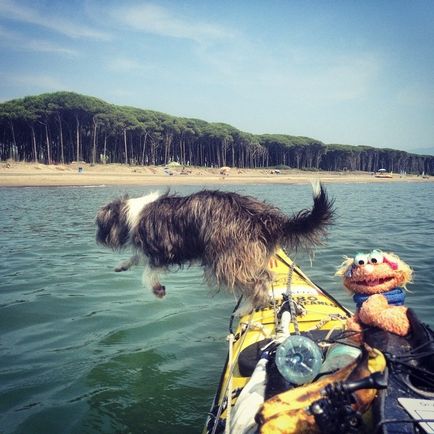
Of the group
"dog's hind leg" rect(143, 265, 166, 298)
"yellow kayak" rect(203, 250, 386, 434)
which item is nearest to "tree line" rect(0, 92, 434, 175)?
"dog's hind leg" rect(143, 265, 166, 298)

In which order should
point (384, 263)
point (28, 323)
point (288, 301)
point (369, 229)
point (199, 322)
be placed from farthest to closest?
point (369, 229) < point (199, 322) < point (28, 323) < point (288, 301) < point (384, 263)

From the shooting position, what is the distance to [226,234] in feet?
15.2

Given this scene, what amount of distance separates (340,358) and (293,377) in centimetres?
33

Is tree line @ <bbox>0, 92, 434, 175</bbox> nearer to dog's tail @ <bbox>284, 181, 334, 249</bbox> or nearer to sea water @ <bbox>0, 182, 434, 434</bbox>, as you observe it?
sea water @ <bbox>0, 182, 434, 434</bbox>

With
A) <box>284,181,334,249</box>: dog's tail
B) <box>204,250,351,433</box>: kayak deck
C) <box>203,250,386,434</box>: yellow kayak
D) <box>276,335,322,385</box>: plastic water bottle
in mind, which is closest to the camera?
<box>203,250,386,434</box>: yellow kayak

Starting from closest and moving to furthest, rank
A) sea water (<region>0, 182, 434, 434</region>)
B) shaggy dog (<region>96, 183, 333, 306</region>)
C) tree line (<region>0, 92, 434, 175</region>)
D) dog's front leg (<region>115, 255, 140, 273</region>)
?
1. sea water (<region>0, 182, 434, 434</region>)
2. shaggy dog (<region>96, 183, 333, 306</region>)
3. dog's front leg (<region>115, 255, 140, 273</region>)
4. tree line (<region>0, 92, 434, 175</region>)

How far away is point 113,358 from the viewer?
15.8 feet

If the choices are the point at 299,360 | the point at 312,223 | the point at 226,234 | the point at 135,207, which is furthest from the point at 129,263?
the point at 299,360

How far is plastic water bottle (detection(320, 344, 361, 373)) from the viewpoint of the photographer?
2473 mm

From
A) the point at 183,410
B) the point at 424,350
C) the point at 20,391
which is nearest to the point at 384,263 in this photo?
the point at 424,350

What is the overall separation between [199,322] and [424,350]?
159 inches

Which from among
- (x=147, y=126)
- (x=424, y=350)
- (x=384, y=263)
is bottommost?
(x=424, y=350)

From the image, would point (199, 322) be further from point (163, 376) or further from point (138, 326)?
point (163, 376)

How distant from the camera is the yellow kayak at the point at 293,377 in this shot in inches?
71.4
